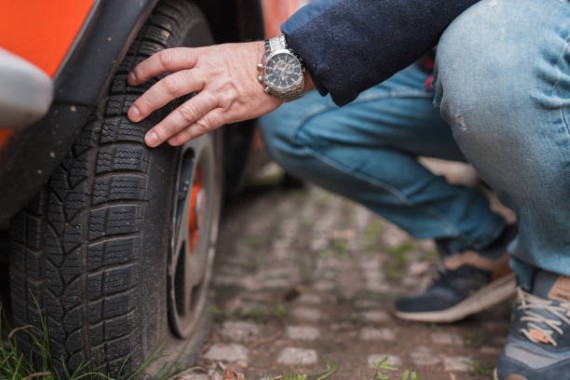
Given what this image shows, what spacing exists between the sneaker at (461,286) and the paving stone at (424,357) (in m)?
0.21

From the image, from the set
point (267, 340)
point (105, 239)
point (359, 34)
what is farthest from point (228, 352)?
point (359, 34)

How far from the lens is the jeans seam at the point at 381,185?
2.02 metres

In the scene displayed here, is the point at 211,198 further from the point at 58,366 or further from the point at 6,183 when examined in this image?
the point at 6,183

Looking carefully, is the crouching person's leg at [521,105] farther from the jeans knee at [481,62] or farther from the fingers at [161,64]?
the fingers at [161,64]

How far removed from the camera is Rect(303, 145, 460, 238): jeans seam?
202 centimetres

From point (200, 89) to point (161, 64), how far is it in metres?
0.09

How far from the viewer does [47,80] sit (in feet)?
3.17

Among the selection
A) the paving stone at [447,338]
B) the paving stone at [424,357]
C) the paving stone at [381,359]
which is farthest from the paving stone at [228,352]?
the paving stone at [447,338]

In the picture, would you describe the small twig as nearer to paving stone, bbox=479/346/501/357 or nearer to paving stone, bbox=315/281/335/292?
paving stone, bbox=315/281/335/292

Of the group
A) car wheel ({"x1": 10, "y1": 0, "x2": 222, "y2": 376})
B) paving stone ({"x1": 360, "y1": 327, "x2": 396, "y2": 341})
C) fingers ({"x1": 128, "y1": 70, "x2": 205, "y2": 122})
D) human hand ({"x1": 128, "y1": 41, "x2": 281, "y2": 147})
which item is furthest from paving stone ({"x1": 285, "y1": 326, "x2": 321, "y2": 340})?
fingers ({"x1": 128, "y1": 70, "x2": 205, "y2": 122})

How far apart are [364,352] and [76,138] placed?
0.98 meters

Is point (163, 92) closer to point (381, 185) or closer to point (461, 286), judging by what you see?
point (381, 185)

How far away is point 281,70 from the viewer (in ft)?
4.38

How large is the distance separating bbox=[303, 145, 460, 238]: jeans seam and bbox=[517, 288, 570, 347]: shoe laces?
1.75ft
